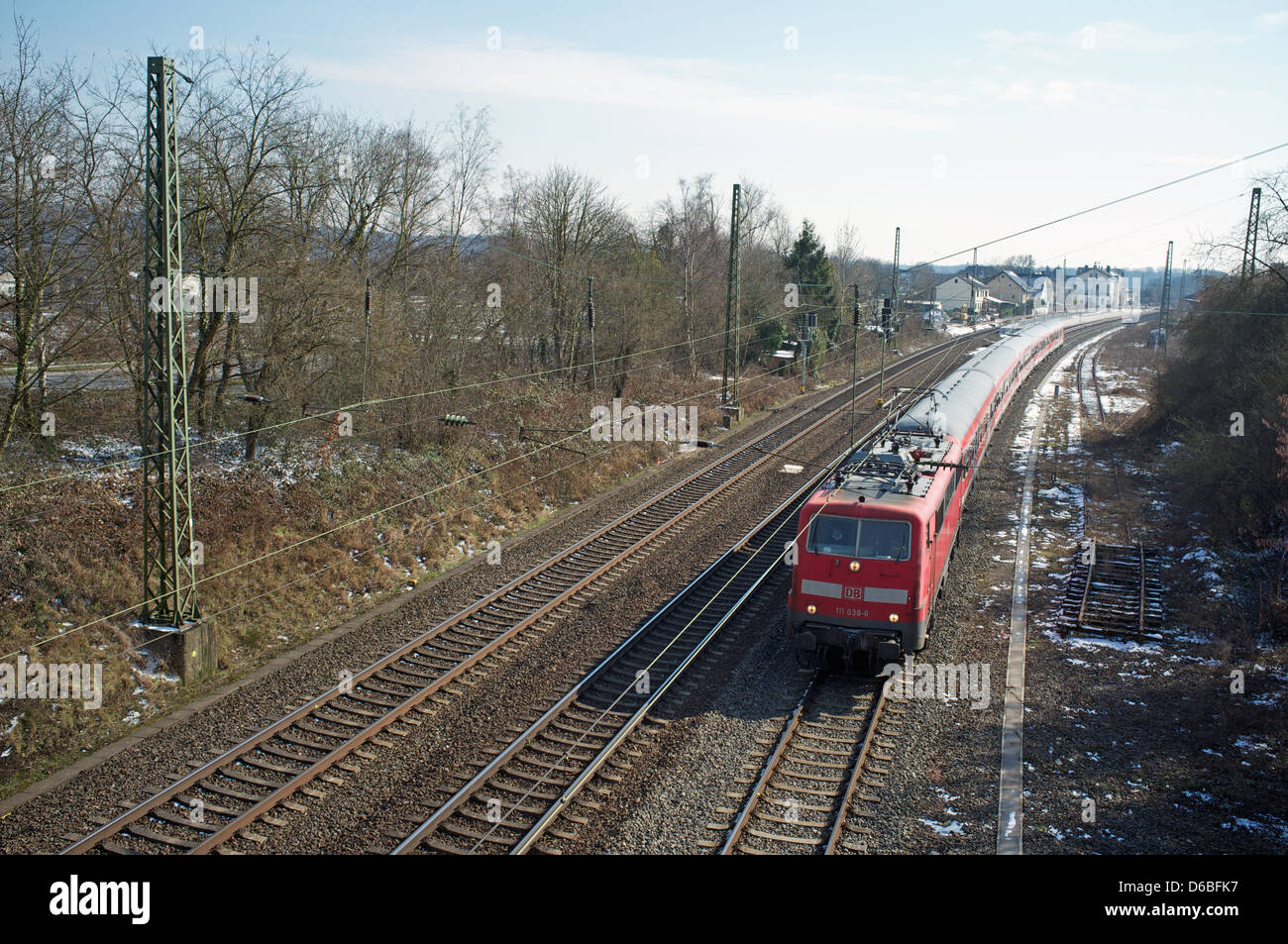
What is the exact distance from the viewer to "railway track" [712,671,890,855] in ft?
28.4

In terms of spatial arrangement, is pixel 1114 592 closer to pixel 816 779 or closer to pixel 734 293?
pixel 816 779

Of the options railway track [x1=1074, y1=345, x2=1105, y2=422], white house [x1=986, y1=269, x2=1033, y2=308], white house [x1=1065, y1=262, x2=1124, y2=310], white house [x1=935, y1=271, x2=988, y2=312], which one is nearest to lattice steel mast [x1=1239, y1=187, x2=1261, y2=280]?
railway track [x1=1074, y1=345, x2=1105, y2=422]

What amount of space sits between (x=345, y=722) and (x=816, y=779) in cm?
572

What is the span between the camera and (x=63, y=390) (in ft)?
58.2

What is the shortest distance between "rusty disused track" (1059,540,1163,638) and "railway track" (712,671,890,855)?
488cm

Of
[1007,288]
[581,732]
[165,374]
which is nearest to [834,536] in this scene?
[581,732]

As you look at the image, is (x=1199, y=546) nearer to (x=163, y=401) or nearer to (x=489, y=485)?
(x=489, y=485)

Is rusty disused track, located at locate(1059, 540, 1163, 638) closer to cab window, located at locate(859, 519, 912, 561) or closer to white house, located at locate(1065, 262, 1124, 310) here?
cab window, located at locate(859, 519, 912, 561)

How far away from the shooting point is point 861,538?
12.0m

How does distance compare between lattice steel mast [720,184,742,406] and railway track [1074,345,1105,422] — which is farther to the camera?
railway track [1074,345,1105,422]

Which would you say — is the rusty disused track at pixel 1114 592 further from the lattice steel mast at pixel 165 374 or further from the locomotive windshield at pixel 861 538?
the lattice steel mast at pixel 165 374

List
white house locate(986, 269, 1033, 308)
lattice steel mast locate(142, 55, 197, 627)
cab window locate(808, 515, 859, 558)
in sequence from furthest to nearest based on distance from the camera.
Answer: white house locate(986, 269, 1033, 308), cab window locate(808, 515, 859, 558), lattice steel mast locate(142, 55, 197, 627)

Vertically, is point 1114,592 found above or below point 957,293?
below

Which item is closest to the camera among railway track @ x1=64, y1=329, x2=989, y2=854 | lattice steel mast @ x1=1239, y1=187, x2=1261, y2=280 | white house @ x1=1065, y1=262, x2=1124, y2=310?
railway track @ x1=64, y1=329, x2=989, y2=854
